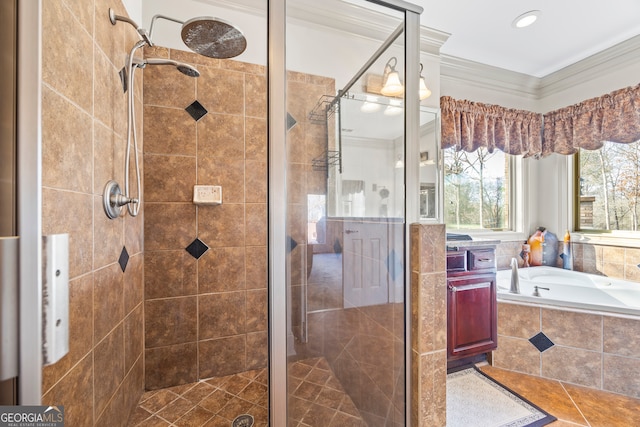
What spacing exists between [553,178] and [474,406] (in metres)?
2.43

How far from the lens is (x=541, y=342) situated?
68.0 inches

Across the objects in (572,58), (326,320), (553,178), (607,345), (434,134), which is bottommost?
(607,345)

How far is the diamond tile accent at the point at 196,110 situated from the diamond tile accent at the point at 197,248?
2.50 feet

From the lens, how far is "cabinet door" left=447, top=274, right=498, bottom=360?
1.75 metres

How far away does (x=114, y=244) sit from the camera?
3.72 feet

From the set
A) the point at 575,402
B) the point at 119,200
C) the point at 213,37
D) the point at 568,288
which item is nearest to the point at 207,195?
the point at 119,200

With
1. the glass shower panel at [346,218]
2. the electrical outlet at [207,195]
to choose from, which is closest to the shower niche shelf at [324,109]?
the glass shower panel at [346,218]

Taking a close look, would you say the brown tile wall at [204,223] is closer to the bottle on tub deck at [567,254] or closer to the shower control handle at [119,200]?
the shower control handle at [119,200]

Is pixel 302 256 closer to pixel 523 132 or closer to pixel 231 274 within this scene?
pixel 231 274

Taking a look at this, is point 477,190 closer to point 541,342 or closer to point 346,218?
point 541,342

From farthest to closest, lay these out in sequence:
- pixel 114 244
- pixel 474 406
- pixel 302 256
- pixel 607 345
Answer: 1. pixel 607 345
2. pixel 474 406
3. pixel 114 244
4. pixel 302 256

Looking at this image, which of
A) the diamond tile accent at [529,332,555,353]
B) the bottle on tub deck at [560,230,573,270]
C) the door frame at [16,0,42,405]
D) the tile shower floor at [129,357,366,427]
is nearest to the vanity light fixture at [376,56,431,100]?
the door frame at [16,0,42,405]

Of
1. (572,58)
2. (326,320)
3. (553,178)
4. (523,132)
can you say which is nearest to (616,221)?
(553,178)

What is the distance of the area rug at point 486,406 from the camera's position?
135 centimetres
